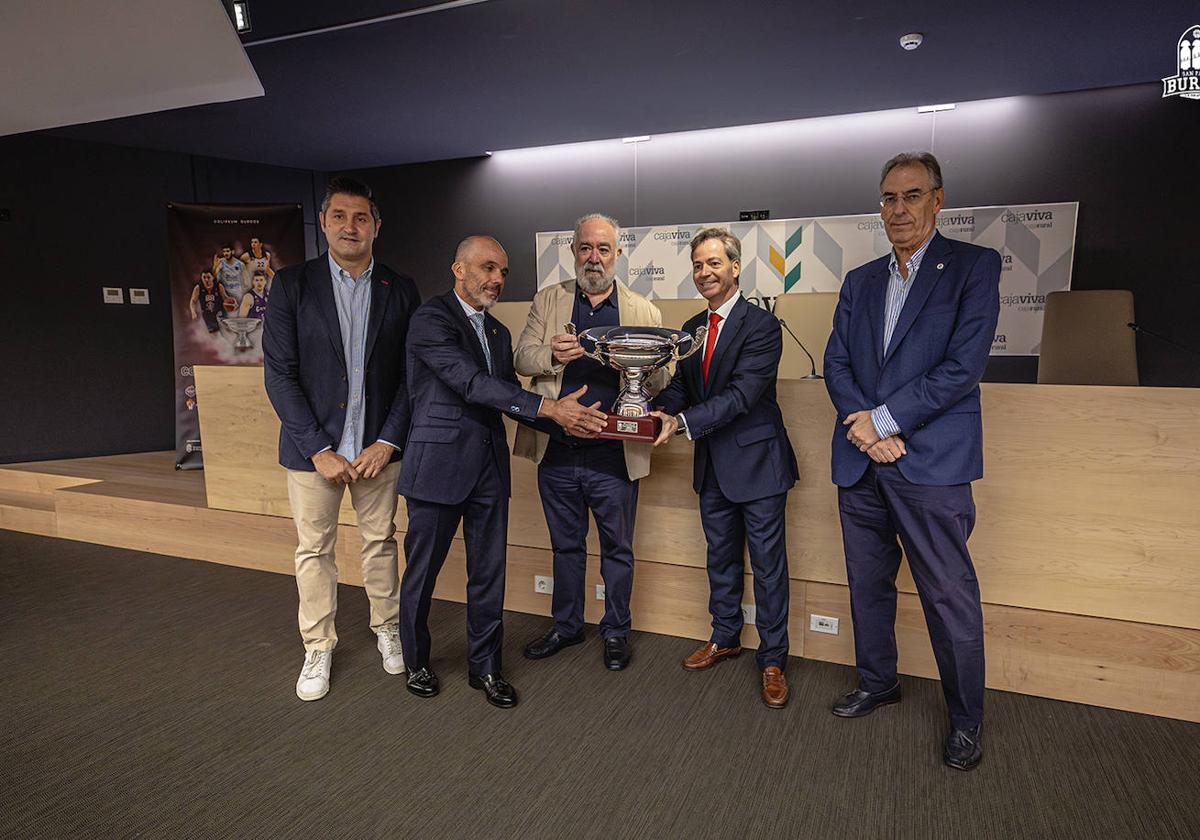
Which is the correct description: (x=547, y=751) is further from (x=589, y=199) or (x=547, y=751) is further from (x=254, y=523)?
(x=589, y=199)

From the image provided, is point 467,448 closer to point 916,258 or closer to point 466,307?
point 466,307

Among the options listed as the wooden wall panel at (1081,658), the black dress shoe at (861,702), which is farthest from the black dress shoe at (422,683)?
the wooden wall panel at (1081,658)

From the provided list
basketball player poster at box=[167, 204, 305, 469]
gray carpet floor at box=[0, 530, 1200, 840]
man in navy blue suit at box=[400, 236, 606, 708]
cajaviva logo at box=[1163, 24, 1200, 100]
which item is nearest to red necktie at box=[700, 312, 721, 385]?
man in navy blue suit at box=[400, 236, 606, 708]

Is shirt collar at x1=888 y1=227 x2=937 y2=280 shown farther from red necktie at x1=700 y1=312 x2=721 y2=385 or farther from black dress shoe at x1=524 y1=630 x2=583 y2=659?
black dress shoe at x1=524 y1=630 x2=583 y2=659

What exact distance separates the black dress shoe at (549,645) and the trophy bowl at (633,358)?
2.99 ft

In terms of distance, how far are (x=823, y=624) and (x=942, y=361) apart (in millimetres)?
1136

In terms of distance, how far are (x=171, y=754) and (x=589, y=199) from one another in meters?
5.22

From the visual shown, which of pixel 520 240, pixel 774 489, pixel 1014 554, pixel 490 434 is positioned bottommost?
pixel 1014 554

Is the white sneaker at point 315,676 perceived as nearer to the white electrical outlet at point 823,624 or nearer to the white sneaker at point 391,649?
the white sneaker at point 391,649

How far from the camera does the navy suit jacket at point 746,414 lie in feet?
7.30

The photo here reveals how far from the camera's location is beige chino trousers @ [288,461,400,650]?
2.31m

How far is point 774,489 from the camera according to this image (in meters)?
2.26

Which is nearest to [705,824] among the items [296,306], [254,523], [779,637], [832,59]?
[779,637]

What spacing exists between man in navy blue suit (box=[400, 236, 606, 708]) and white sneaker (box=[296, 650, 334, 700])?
0.30m
